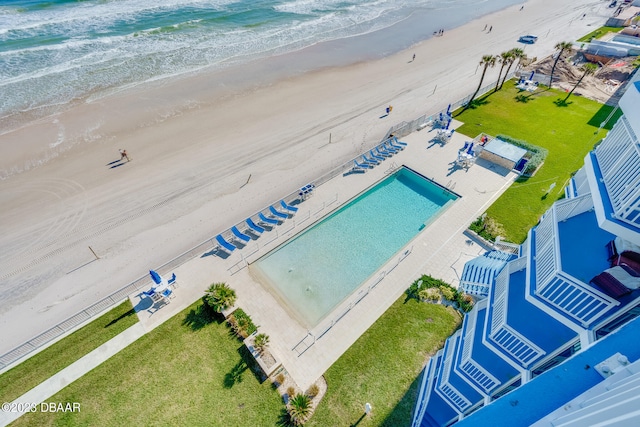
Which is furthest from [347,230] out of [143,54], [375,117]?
[143,54]

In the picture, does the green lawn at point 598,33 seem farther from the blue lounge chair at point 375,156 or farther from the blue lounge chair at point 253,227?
the blue lounge chair at point 253,227

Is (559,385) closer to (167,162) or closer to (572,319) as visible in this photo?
(572,319)

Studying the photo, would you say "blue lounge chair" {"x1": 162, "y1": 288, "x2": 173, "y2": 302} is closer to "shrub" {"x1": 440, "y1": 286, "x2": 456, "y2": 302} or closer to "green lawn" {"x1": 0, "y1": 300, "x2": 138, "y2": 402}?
"green lawn" {"x1": 0, "y1": 300, "x2": 138, "y2": 402}

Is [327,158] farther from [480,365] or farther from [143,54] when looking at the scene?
[143,54]

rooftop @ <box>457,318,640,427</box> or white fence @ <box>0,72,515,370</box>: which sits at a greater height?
rooftop @ <box>457,318,640,427</box>

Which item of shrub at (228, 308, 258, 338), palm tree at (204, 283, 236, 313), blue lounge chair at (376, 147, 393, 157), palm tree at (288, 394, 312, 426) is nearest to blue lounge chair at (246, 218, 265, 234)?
palm tree at (204, 283, 236, 313)

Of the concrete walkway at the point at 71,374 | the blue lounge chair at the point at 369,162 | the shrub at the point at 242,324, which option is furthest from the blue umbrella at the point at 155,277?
the blue lounge chair at the point at 369,162
